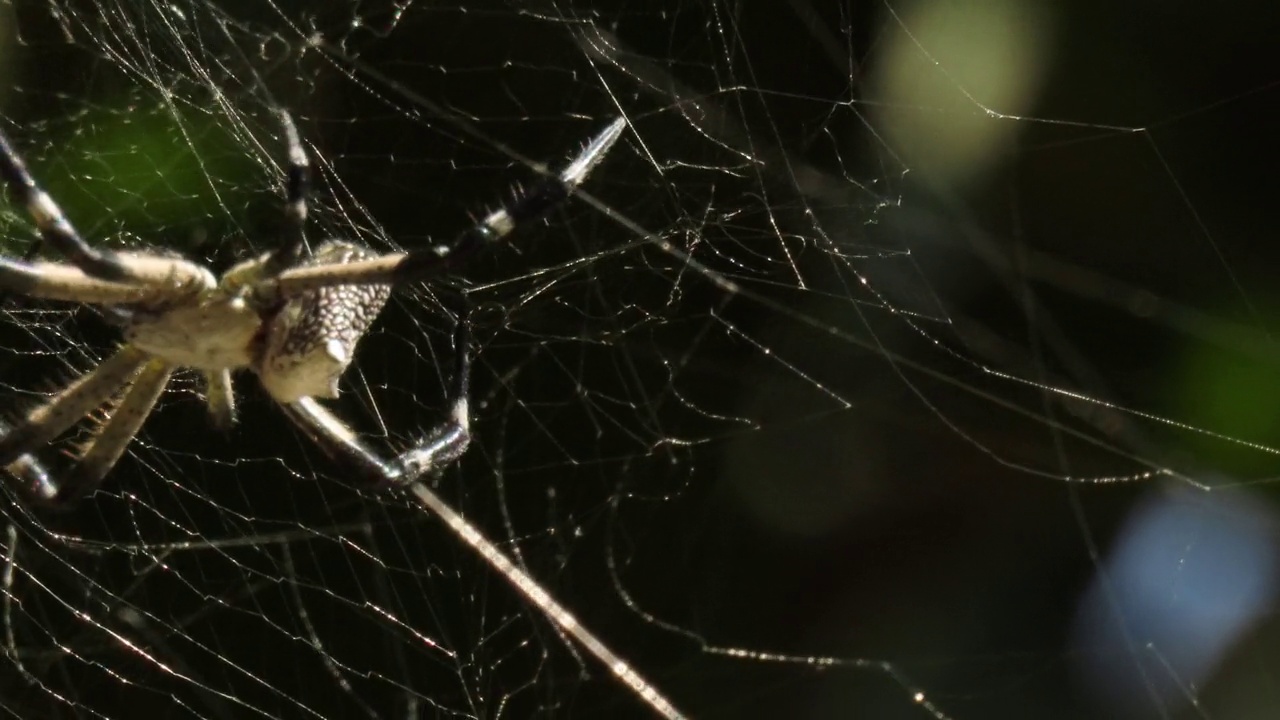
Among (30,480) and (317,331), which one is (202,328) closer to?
(317,331)

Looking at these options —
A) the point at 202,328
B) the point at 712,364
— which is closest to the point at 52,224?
the point at 202,328

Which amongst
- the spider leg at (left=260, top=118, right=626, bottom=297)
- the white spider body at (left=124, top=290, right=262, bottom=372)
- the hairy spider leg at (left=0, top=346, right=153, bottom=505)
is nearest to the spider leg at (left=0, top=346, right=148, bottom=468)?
the hairy spider leg at (left=0, top=346, right=153, bottom=505)

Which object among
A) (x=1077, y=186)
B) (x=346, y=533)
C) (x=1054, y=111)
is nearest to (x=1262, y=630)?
(x=1077, y=186)

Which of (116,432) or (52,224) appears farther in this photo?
(116,432)

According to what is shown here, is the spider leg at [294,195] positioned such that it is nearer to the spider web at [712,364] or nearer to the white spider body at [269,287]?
the white spider body at [269,287]

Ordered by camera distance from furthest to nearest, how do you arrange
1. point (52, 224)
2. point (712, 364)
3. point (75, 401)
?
point (712, 364), point (75, 401), point (52, 224)

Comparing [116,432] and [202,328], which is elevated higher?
[202,328]

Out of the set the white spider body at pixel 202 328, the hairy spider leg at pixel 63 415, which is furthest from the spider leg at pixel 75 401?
the white spider body at pixel 202 328

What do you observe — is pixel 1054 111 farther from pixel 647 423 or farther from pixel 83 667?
pixel 83 667
